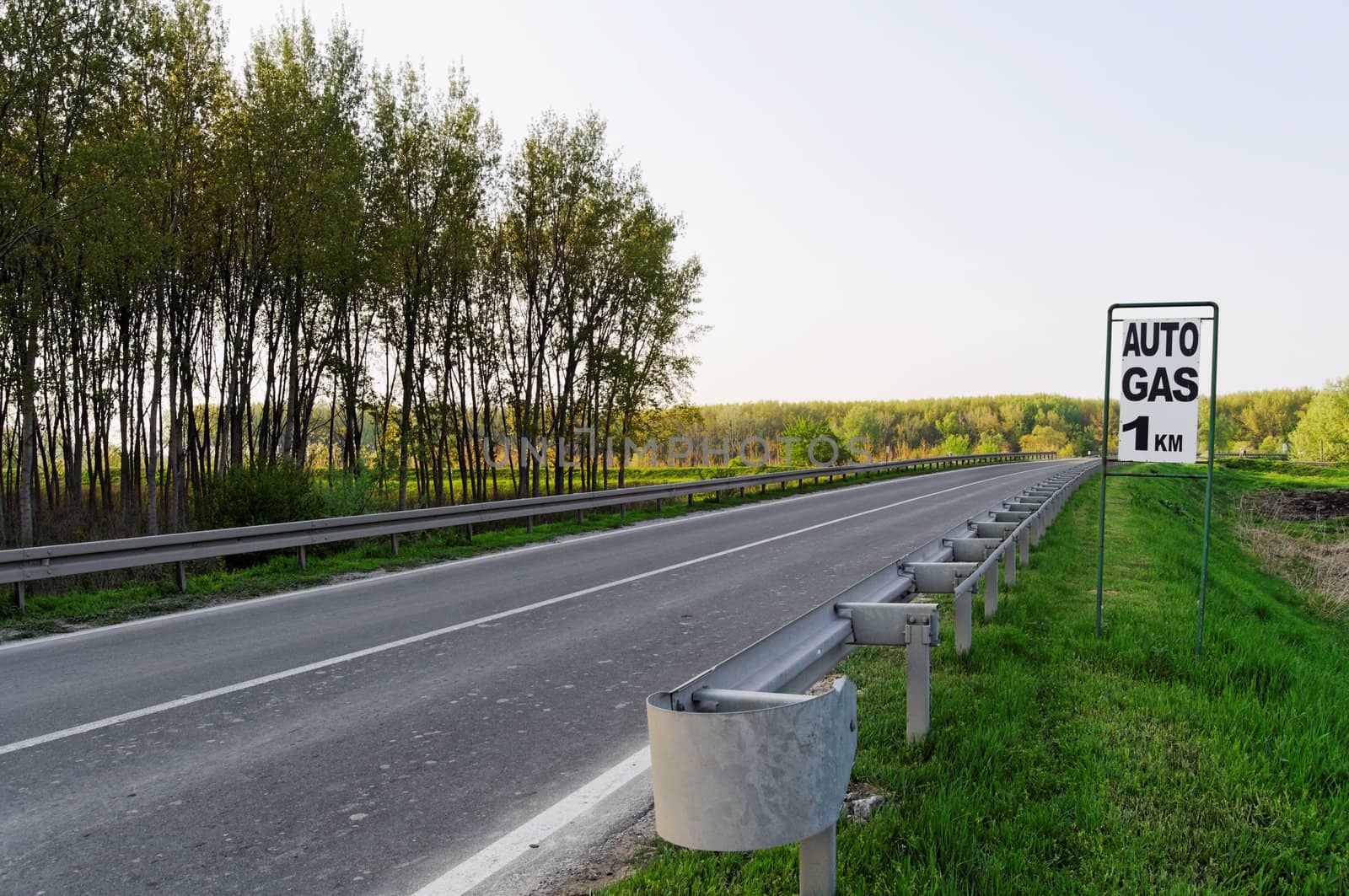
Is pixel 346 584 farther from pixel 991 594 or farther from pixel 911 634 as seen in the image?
pixel 911 634

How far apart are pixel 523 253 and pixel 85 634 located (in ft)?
86.9

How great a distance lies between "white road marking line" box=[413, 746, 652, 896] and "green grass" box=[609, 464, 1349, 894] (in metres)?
0.57

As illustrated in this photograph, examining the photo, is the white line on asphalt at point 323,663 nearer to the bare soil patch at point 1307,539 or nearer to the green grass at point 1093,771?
the green grass at point 1093,771

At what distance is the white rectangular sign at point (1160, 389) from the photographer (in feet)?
22.6

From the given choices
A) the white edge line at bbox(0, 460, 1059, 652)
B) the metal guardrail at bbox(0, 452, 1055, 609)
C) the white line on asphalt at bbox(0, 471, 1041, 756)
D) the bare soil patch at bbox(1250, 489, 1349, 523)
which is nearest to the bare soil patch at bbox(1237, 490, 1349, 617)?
the bare soil patch at bbox(1250, 489, 1349, 523)

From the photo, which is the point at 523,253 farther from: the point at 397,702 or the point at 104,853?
the point at 104,853

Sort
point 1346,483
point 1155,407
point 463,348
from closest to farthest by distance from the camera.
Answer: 1. point 1155,407
2. point 463,348
3. point 1346,483

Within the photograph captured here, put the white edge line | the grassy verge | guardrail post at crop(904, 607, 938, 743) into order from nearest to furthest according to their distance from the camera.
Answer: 1. guardrail post at crop(904, 607, 938, 743)
2. the white edge line
3. the grassy verge

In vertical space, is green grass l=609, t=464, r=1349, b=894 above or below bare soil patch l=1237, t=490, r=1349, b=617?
above

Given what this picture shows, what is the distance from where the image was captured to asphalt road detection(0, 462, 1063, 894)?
362 cm

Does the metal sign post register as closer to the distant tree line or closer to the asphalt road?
the asphalt road

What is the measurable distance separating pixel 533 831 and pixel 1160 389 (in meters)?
6.03

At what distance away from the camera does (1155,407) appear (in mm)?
7012

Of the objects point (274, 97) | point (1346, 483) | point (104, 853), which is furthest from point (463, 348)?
point (1346, 483)
